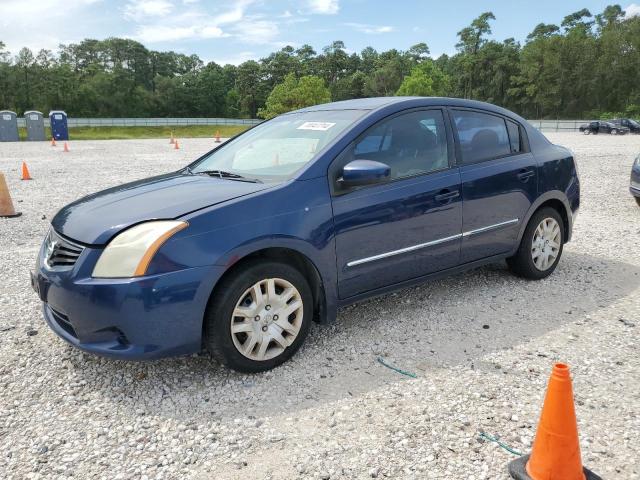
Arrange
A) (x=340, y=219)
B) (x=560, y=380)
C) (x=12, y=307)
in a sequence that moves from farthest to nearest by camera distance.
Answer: (x=12, y=307), (x=340, y=219), (x=560, y=380)

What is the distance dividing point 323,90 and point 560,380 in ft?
217

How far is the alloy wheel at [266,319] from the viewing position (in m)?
3.16

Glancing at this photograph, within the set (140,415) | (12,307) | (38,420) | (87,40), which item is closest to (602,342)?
(140,415)

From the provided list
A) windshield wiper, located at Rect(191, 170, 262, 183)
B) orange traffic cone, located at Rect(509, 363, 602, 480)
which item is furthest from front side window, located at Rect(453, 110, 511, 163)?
orange traffic cone, located at Rect(509, 363, 602, 480)

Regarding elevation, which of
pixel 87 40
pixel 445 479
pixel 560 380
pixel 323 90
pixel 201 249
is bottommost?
pixel 445 479

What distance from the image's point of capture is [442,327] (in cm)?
404

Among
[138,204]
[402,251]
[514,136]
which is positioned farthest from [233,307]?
[514,136]

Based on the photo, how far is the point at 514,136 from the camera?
15.7 ft

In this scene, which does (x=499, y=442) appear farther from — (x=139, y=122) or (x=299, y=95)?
(x=139, y=122)

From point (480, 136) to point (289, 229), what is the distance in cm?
214

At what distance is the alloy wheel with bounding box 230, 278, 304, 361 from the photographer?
3.16 metres

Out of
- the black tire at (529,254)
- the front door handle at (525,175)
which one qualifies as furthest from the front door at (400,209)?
the black tire at (529,254)

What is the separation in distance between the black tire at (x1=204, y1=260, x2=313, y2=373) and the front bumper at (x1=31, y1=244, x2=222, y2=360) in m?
0.08

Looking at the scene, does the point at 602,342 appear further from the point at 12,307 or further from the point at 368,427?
the point at 12,307
